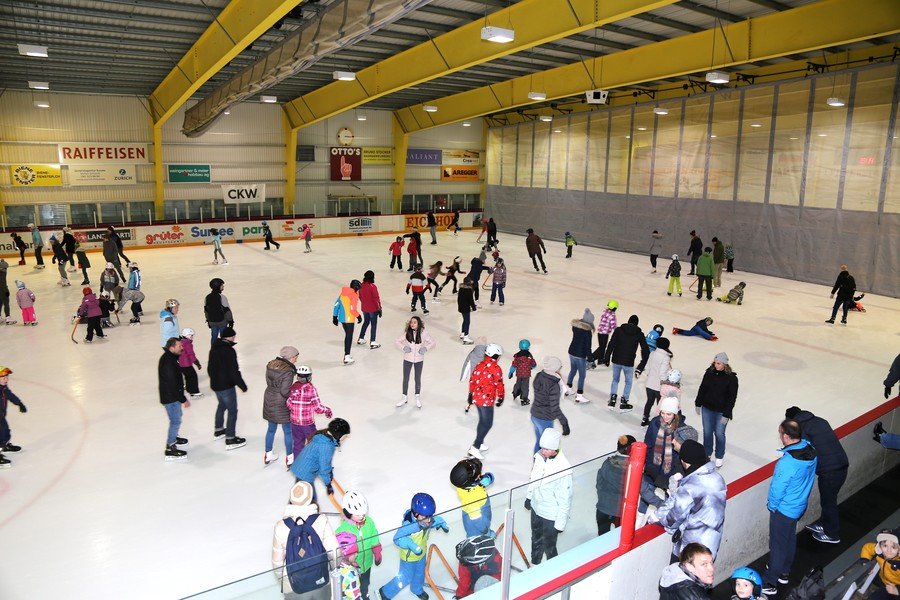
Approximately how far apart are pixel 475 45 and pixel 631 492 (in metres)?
15.3

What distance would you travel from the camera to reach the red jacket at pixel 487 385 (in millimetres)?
7406

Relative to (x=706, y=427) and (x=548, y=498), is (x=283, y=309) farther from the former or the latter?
(x=548, y=498)

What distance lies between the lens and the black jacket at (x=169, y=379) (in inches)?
285

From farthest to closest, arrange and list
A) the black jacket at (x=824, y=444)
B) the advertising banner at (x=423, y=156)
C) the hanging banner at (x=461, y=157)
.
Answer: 1. the hanging banner at (x=461, y=157)
2. the advertising banner at (x=423, y=156)
3. the black jacket at (x=824, y=444)

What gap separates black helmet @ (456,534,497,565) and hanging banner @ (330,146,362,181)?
32671 mm

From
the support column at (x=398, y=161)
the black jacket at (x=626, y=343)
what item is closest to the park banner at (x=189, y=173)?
the support column at (x=398, y=161)

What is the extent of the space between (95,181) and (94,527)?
26.4 metres

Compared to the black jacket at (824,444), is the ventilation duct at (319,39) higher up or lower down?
higher up

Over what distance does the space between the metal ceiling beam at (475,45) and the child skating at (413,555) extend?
11546mm

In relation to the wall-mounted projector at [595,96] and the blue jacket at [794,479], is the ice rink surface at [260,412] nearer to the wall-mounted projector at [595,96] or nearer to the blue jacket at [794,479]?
the blue jacket at [794,479]

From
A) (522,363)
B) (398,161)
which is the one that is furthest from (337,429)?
(398,161)

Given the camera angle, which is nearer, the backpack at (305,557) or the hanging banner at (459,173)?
the backpack at (305,557)

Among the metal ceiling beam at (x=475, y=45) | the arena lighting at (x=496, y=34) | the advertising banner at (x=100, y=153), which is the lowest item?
the advertising banner at (x=100, y=153)

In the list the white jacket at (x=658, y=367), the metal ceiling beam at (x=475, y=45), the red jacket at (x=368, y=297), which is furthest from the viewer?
the metal ceiling beam at (x=475, y=45)
